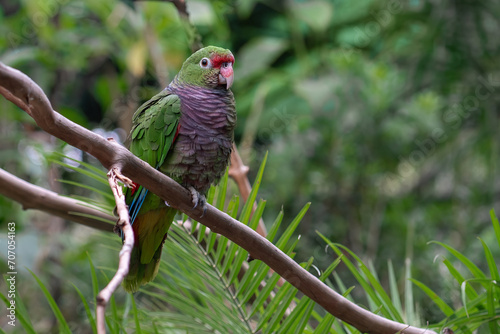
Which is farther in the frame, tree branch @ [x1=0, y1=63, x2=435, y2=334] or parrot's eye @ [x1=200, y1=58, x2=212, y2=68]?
parrot's eye @ [x1=200, y1=58, x2=212, y2=68]

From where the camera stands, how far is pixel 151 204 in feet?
3.15

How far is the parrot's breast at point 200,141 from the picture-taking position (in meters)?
0.98

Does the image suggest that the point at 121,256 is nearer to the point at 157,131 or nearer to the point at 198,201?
the point at 198,201

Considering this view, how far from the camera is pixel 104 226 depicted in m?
1.09

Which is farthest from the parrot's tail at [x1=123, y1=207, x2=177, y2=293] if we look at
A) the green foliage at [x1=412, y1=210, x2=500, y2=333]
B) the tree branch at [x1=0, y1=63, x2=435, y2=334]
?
the green foliage at [x1=412, y1=210, x2=500, y2=333]

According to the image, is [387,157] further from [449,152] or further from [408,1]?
[408,1]

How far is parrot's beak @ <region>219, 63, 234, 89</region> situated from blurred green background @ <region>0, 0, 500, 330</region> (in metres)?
0.97

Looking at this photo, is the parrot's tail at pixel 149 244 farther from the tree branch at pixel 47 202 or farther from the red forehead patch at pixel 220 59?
the red forehead patch at pixel 220 59

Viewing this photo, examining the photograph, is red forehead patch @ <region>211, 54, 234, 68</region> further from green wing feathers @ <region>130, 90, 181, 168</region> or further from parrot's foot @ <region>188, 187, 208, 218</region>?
parrot's foot @ <region>188, 187, 208, 218</region>

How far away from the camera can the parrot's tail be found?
0.97 meters

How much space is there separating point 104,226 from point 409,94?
1.64 m

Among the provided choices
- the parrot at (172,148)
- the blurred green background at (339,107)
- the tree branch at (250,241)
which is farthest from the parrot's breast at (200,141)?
the blurred green background at (339,107)

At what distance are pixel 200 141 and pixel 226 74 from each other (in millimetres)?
159

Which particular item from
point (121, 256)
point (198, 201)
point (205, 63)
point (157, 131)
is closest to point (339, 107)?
point (205, 63)
